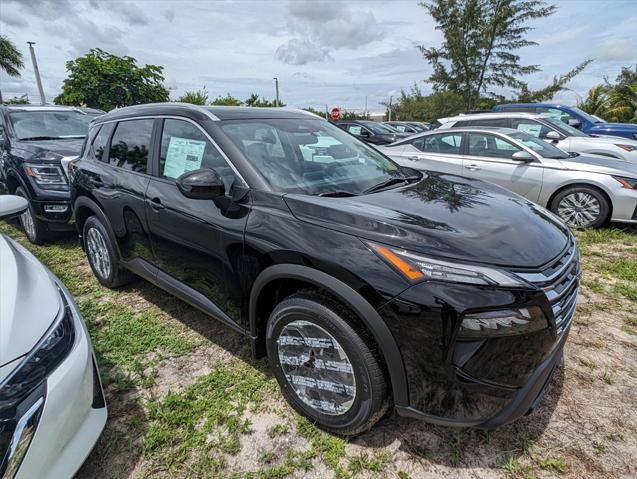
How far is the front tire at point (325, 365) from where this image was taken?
1.77 m

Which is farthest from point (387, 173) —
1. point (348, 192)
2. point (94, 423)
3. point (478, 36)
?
point (478, 36)

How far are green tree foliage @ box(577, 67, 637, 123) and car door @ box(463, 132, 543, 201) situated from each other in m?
21.0

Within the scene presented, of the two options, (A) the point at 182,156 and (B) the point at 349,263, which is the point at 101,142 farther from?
(B) the point at 349,263

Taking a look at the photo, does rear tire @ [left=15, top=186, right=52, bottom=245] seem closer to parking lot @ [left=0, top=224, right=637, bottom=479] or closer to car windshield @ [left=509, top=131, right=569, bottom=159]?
parking lot @ [left=0, top=224, right=637, bottom=479]

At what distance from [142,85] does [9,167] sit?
393 inches

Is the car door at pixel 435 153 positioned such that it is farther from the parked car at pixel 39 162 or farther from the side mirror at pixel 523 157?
the parked car at pixel 39 162

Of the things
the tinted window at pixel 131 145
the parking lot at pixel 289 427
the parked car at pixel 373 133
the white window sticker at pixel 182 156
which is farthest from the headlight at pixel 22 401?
the parked car at pixel 373 133

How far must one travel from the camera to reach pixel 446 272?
1599mm

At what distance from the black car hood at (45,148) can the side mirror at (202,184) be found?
3532 millimetres

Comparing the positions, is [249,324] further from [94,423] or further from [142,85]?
[142,85]

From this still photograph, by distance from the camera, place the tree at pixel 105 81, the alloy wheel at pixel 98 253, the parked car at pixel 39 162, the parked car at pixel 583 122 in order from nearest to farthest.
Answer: the alloy wheel at pixel 98 253 → the parked car at pixel 39 162 → the parked car at pixel 583 122 → the tree at pixel 105 81

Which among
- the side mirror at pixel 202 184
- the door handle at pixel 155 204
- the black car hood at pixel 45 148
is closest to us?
the side mirror at pixel 202 184

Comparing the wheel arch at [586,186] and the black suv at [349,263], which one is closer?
the black suv at [349,263]

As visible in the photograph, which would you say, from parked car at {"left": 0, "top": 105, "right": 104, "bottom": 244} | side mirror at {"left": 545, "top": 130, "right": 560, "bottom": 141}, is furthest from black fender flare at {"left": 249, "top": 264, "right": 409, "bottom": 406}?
side mirror at {"left": 545, "top": 130, "right": 560, "bottom": 141}
